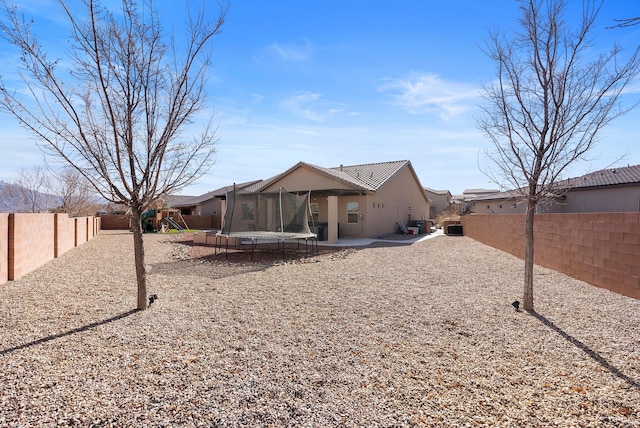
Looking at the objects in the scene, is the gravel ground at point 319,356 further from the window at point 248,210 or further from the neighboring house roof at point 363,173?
the neighboring house roof at point 363,173

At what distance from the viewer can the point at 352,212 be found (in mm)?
17812

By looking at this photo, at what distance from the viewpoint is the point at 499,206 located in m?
23.5

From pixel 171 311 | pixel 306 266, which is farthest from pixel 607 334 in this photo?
pixel 306 266

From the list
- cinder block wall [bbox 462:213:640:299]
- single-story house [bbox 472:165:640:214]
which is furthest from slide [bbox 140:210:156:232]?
cinder block wall [bbox 462:213:640:299]

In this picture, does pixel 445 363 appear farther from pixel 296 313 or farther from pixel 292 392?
pixel 296 313

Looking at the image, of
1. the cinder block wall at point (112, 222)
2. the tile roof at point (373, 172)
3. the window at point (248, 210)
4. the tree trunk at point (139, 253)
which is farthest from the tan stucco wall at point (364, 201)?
the cinder block wall at point (112, 222)

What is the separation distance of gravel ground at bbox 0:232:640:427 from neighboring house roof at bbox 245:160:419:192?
36.9 ft

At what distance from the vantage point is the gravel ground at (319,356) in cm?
240

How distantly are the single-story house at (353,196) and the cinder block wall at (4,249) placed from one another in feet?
34.3

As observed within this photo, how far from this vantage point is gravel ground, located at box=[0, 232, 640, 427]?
240 cm

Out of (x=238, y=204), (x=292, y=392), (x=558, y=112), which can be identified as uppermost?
(x=558, y=112)

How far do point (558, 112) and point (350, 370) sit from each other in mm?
4339

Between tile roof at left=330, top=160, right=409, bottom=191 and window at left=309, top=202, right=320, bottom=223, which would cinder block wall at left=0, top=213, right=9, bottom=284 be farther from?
tile roof at left=330, top=160, right=409, bottom=191

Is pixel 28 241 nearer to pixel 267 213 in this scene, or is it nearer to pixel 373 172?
pixel 267 213
